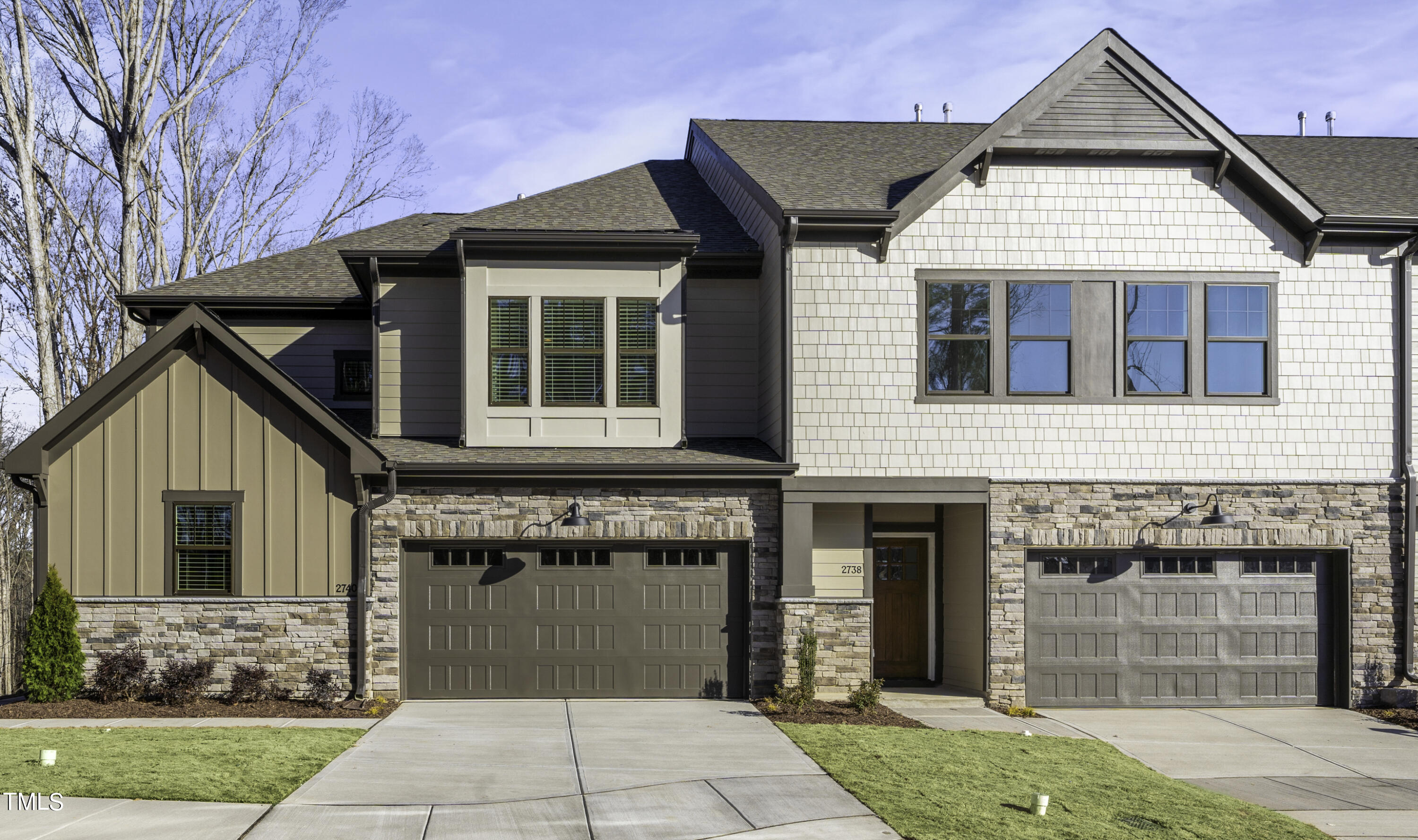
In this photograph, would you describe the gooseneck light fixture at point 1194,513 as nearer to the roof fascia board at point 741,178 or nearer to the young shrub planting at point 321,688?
Result: the roof fascia board at point 741,178

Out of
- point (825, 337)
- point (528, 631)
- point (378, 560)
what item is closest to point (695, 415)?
point (825, 337)

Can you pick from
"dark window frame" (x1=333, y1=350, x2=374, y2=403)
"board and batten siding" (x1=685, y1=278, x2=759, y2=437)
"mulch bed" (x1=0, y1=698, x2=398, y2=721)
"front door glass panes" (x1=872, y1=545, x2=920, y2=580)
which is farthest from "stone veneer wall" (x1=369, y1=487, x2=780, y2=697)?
"dark window frame" (x1=333, y1=350, x2=374, y2=403)

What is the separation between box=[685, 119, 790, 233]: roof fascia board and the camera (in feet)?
45.8

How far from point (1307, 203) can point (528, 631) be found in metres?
11.4

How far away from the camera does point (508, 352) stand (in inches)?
575

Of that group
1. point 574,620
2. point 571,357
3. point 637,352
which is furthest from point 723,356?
point 574,620

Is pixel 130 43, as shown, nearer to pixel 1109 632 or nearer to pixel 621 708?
pixel 621 708

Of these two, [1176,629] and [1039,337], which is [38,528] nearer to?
[1039,337]

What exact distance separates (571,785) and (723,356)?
7.55 m

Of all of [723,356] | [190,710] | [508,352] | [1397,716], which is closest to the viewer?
[190,710]

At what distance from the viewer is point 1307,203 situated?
550 inches

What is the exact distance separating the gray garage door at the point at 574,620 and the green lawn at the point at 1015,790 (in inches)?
102

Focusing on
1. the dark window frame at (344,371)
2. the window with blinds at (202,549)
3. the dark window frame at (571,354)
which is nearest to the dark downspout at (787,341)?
the dark window frame at (571,354)

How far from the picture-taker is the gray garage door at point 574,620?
45.7ft
